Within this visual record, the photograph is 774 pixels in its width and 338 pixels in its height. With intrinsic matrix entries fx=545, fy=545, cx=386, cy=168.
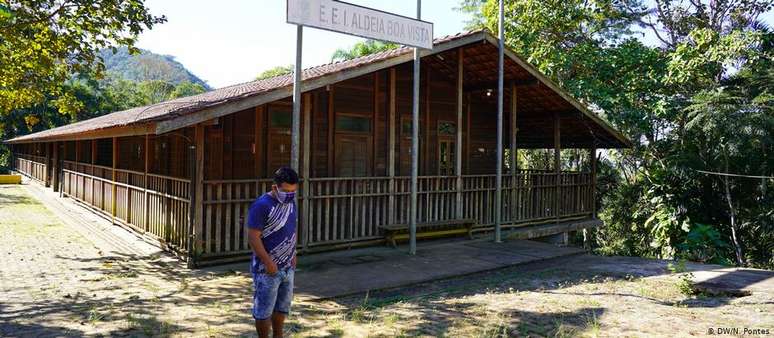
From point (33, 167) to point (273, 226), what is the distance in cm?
3294

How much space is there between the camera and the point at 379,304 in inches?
262

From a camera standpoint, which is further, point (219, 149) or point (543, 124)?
point (543, 124)

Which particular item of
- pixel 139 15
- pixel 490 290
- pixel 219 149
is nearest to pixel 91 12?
pixel 139 15

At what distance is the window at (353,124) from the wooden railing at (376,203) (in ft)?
3.76

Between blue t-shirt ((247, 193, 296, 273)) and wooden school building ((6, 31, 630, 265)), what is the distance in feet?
11.1

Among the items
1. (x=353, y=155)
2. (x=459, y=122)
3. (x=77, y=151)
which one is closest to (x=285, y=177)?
(x=353, y=155)

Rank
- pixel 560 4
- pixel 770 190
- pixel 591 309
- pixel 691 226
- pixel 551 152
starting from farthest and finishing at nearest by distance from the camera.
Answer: pixel 551 152 < pixel 560 4 < pixel 691 226 < pixel 770 190 < pixel 591 309

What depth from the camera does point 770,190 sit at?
14.1 metres

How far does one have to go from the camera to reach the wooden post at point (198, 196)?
803 cm

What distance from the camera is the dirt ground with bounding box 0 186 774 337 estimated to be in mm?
5535

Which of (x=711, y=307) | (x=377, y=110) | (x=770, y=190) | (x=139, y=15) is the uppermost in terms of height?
(x=139, y=15)

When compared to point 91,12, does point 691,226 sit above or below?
below

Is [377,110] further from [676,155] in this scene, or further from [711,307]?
[676,155]

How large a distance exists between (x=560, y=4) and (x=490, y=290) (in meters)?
14.0
